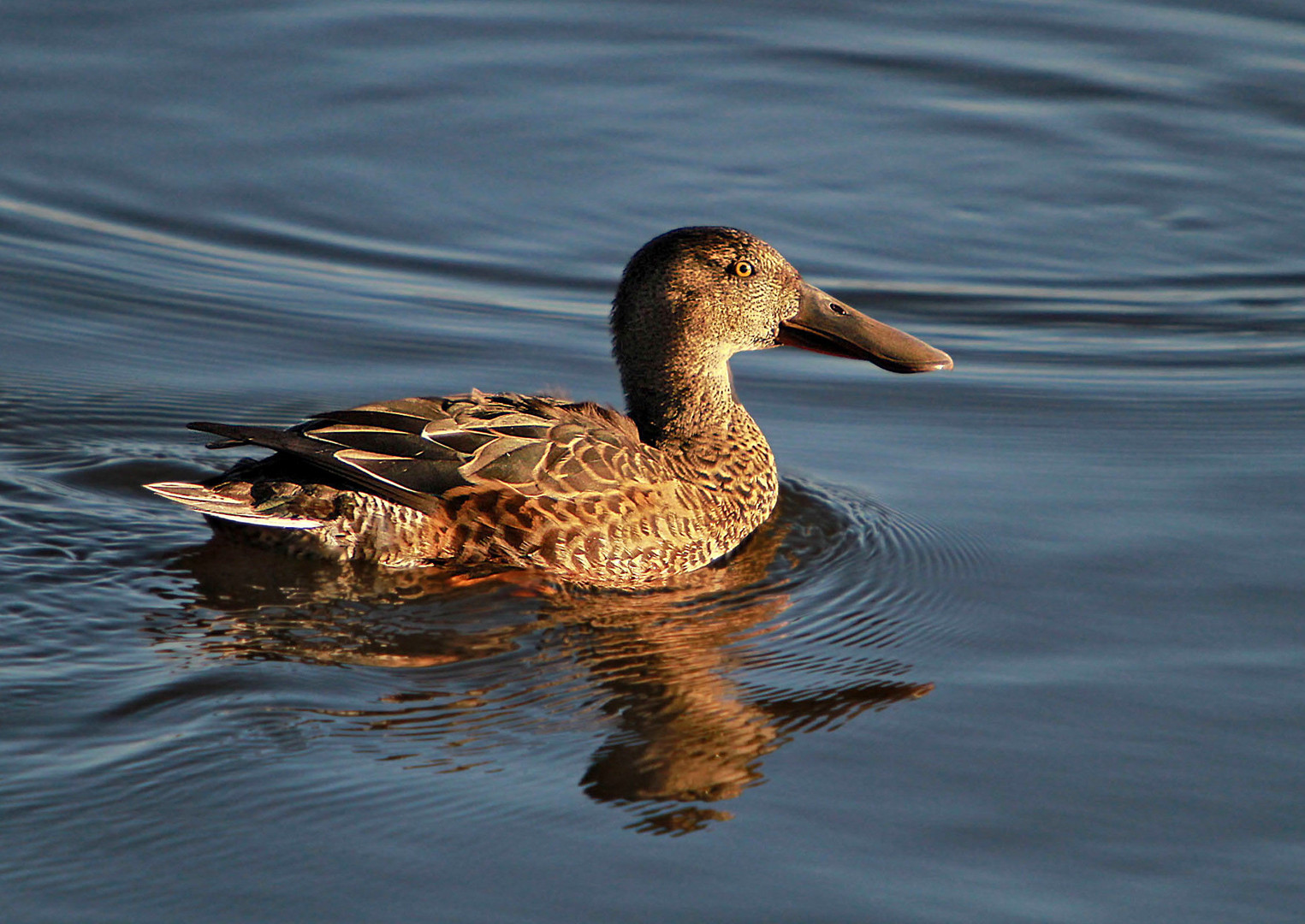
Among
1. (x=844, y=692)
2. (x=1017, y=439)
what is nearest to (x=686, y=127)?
(x=1017, y=439)

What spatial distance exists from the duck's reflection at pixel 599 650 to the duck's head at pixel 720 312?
0.94 metres

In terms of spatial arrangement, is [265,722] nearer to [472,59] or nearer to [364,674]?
[364,674]

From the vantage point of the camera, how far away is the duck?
6.19 meters

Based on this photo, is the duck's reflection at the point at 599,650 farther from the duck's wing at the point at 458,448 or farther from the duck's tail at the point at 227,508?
the duck's wing at the point at 458,448

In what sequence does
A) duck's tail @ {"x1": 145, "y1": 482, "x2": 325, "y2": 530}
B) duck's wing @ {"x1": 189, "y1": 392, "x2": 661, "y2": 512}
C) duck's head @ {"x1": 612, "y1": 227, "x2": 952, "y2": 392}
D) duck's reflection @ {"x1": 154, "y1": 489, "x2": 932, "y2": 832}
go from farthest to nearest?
duck's head @ {"x1": 612, "y1": 227, "x2": 952, "y2": 392}, duck's wing @ {"x1": 189, "y1": 392, "x2": 661, "y2": 512}, duck's tail @ {"x1": 145, "y1": 482, "x2": 325, "y2": 530}, duck's reflection @ {"x1": 154, "y1": 489, "x2": 932, "y2": 832}

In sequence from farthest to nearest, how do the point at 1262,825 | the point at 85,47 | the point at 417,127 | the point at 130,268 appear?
the point at 85,47, the point at 417,127, the point at 130,268, the point at 1262,825

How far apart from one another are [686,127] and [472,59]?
5.57ft

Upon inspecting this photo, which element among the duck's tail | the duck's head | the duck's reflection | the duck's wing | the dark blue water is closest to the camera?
the dark blue water

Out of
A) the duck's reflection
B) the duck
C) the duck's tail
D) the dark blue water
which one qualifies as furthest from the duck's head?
the duck's tail

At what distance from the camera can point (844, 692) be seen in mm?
5434

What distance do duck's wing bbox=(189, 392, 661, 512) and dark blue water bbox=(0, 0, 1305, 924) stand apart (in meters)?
0.37

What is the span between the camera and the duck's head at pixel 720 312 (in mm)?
7012

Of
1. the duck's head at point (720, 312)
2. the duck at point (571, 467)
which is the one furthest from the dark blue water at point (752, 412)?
the duck's head at point (720, 312)

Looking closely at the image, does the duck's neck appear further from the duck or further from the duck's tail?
the duck's tail
